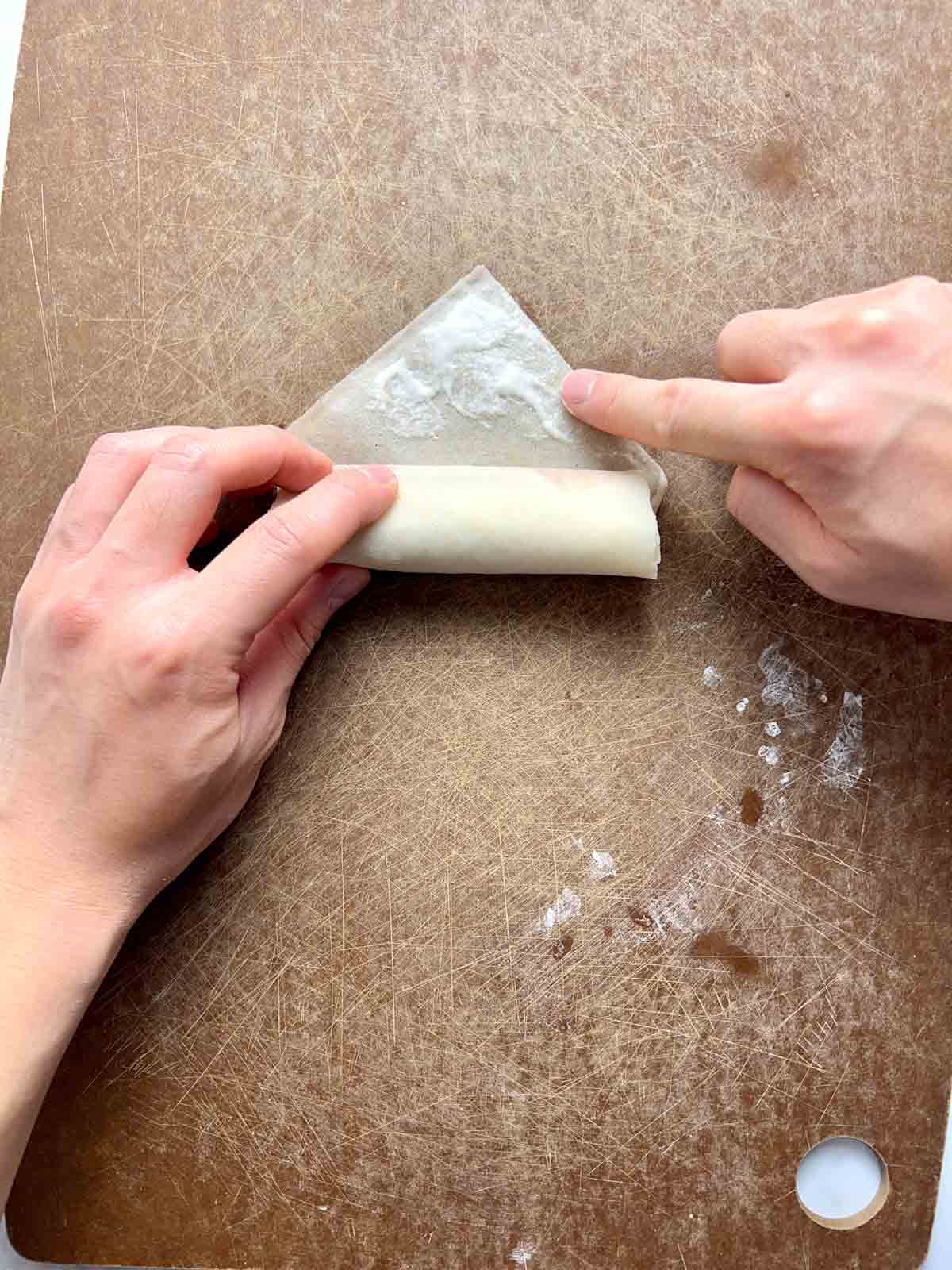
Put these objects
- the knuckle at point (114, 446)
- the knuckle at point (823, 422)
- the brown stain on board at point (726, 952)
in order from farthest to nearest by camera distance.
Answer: the brown stain on board at point (726, 952)
the knuckle at point (114, 446)
the knuckle at point (823, 422)

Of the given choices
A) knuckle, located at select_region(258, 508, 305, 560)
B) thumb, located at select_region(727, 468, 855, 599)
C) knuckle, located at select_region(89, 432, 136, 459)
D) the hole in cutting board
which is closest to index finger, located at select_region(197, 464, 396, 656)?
knuckle, located at select_region(258, 508, 305, 560)

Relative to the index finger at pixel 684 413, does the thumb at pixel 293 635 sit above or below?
below

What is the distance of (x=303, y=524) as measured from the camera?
143 centimetres

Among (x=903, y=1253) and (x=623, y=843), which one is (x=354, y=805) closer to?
(x=623, y=843)

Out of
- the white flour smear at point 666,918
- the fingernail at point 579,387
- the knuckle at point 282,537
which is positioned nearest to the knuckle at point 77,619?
the knuckle at point 282,537

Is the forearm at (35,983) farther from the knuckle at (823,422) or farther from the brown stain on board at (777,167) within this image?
the brown stain on board at (777,167)

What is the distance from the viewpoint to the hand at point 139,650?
1.39 meters

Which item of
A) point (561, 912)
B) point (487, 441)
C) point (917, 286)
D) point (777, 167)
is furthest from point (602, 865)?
point (777, 167)

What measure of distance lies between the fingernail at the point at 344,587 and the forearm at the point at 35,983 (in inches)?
22.8

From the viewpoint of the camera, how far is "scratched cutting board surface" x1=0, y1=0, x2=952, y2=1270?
1588 millimetres

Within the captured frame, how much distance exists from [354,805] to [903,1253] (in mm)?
1131

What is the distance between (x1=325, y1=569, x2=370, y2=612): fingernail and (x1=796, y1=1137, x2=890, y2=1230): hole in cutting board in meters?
1.16

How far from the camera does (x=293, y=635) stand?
159 cm

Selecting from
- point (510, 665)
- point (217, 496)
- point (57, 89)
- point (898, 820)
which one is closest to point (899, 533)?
point (898, 820)
